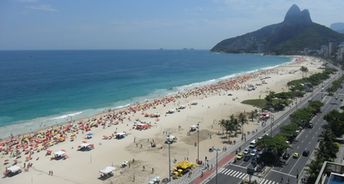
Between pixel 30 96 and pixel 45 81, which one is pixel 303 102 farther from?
pixel 45 81

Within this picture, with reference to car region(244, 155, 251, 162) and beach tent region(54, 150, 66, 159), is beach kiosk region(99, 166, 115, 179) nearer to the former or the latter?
beach tent region(54, 150, 66, 159)

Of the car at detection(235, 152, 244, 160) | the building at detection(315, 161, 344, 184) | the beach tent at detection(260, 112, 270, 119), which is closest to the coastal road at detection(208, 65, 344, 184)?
the car at detection(235, 152, 244, 160)

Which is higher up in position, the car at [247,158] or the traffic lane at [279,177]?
the car at [247,158]

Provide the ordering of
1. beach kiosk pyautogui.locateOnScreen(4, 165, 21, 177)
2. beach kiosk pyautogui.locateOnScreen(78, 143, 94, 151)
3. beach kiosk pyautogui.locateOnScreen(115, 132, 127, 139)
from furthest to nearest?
beach kiosk pyautogui.locateOnScreen(115, 132, 127, 139) < beach kiosk pyautogui.locateOnScreen(78, 143, 94, 151) < beach kiosk pyautogui.locateOnScreen(4, 165, 21, 177)

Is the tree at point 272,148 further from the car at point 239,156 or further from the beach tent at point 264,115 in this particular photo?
the beach tent at point 264,115

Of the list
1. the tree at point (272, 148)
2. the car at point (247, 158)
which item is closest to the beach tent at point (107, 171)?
the car at point (247, 158)

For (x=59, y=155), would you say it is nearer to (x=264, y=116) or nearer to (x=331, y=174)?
(x=331, y=174)
